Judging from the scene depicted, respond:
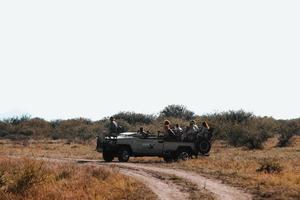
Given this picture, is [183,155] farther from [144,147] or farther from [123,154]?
[123,154]

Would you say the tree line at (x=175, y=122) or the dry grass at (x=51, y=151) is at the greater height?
the tree line at (x=175, y=122)

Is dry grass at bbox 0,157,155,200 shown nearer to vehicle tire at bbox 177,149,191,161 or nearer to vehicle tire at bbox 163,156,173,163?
vehicle tire at bbox 163,156,173,163

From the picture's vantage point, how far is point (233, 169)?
84.9 ft

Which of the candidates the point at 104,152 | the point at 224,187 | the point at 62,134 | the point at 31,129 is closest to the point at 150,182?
the point at 224,187

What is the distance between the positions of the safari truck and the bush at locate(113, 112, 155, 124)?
46756mm

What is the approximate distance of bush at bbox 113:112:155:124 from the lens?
260 feet

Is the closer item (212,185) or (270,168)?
(212,185)

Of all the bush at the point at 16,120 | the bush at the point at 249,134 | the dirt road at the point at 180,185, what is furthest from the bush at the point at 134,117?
the dirt road at the point at 180,185

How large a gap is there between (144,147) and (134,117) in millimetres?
49752

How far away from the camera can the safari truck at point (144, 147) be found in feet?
Result: 100

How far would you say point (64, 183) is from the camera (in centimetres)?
2288

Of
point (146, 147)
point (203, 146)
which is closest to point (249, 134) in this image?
point (203, 146)

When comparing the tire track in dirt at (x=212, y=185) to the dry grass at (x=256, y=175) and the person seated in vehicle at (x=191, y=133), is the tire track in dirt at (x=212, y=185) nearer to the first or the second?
the dry grass at (x=256, y=175)

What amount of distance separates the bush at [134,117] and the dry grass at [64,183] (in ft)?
173
